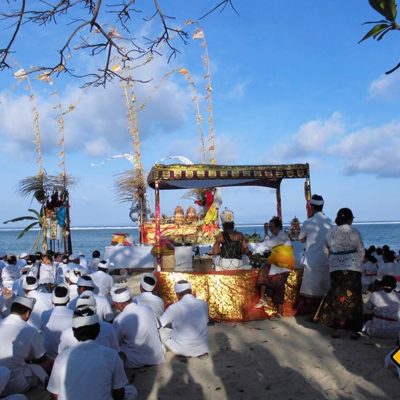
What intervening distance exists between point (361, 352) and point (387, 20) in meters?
4.78

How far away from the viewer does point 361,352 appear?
18.2 feet

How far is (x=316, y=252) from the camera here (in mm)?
6820

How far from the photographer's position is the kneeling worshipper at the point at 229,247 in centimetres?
770

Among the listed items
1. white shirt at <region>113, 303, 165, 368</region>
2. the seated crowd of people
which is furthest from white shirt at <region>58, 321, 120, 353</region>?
white shirt at <region>113, 303, 165, 368</region>

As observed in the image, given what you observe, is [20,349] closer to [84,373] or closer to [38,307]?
[84,373]

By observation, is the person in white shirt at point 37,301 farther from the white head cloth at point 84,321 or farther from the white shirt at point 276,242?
the white shirt at point 276,242

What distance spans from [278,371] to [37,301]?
3423 millimetres

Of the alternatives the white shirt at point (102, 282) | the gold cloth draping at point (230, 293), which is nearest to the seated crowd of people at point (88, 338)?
the white shirt at point (102, 282)

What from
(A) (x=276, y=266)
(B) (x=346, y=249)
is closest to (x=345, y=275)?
(B) (x=346, y=249)

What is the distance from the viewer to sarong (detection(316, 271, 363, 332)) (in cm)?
599

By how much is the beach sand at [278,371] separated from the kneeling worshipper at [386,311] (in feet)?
0.44

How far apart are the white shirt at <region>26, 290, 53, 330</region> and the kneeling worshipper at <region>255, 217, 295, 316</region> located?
3286 mm

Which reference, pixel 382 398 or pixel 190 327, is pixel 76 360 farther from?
pixel 382 398

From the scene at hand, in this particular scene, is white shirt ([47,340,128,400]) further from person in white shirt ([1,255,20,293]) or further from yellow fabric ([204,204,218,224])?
yellow fabric ([204,204,218,224])
